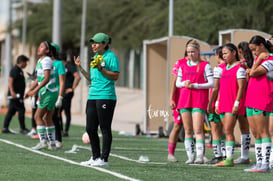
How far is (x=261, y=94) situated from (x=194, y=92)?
171 cm

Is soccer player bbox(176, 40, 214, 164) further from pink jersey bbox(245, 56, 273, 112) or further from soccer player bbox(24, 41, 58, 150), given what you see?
soccer player bbox(24, 41, 58, 150)

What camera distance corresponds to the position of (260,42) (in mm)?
12062

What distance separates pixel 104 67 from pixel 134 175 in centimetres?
207

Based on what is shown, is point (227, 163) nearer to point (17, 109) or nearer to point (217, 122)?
point (217, 122)

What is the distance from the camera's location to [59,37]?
31109 mm

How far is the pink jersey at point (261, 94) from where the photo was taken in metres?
12.0

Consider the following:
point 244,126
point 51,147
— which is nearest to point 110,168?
point 244,126

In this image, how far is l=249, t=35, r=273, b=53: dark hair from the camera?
12.0 metres

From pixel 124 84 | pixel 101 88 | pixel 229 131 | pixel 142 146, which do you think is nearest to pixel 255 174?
pixel 229 131

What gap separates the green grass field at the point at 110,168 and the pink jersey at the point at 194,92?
3.05 ft

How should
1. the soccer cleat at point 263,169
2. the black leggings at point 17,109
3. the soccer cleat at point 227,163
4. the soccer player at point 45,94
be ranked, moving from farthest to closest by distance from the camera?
the black leggings at point 17,109 → the soccer player at point 45,94 → the soccer cleat at point 227,163 → the soccer cleat at point 263,169

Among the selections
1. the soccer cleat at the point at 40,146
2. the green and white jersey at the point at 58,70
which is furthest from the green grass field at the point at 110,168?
the green and white jersey at the point at 58,70

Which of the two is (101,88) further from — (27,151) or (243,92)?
(27,151)

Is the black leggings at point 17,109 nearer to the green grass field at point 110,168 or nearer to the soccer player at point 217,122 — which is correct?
the green grass field at point 110,168
